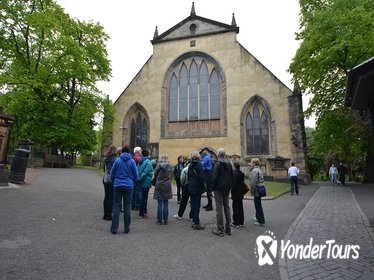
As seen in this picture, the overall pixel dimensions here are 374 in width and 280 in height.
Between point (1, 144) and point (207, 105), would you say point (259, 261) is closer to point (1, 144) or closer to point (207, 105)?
point (1, 144)

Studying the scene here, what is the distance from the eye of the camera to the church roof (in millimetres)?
25953

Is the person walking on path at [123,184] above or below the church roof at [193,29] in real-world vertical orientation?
below

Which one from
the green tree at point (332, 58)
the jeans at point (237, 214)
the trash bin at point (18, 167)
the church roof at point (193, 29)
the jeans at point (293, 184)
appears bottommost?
the jeans at point (237, 214)

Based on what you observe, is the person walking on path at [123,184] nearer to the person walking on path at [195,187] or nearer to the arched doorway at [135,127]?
the person walking on path at [195,187]

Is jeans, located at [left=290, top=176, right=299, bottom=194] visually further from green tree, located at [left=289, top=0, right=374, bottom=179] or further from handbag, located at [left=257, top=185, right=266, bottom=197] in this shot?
handbag, located at [left=257, top=185, right=266, bottom=197]

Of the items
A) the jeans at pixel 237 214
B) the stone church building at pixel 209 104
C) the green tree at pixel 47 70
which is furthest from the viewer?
the stone church building at pixel 209 104

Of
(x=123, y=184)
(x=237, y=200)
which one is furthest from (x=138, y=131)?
(x=123, y=184)

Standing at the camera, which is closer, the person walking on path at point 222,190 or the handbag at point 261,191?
the person walking on path at point 222,190

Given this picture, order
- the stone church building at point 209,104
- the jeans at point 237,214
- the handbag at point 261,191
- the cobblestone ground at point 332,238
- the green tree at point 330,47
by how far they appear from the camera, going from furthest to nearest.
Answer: the stone church building at point 209,104 → the green tree at point 330,47 → the handbag at point 261,191 → the jeans at point 237,214 → the cobblestone ground at point 332,238

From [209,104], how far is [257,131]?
498 cm

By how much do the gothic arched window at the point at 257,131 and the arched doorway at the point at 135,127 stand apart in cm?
989

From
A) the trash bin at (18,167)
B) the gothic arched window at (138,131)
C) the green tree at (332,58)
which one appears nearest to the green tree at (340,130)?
the green tree at (332,58)

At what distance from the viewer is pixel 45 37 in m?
21.7

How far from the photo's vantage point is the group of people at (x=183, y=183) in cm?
600
